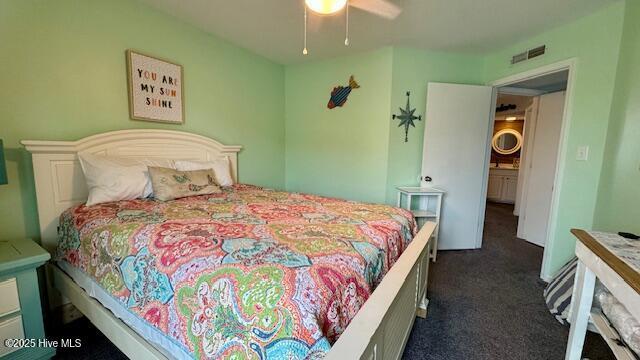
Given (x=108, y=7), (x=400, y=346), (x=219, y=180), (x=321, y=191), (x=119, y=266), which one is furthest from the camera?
(x=321, y=191)

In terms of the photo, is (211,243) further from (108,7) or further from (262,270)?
(108,7)

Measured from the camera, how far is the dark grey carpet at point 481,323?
1.57 m

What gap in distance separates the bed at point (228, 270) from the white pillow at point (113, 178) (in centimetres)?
10

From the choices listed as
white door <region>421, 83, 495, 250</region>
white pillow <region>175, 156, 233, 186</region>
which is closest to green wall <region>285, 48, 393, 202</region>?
white door <region>421, 83, 495, 250</region>

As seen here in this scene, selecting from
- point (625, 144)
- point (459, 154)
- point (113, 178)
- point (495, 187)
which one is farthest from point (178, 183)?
point (495, 187)

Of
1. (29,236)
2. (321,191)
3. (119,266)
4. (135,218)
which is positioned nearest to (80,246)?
(135,218)

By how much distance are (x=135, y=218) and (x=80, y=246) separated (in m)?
0.35

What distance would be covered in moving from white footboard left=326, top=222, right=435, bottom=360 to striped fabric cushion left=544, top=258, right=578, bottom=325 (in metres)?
1.13

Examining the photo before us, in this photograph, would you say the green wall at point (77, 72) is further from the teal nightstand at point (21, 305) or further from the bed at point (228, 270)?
the teal nightstand at point (21, 305)

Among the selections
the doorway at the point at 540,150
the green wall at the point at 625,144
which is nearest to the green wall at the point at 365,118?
the doorway at the point at 540,150

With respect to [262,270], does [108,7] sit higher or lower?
higher

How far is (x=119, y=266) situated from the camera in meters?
1.23

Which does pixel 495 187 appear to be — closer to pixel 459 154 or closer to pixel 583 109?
pixel 459 154

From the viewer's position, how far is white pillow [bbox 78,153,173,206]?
1.75 metres
